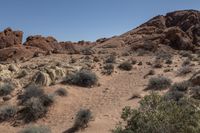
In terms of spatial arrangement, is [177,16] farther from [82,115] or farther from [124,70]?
[82,115]

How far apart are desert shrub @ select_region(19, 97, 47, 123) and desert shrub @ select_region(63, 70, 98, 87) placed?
4853 millimetres

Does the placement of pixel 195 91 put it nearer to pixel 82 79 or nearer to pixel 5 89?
pixel 82 79

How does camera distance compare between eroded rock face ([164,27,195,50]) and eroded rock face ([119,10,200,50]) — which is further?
eroded rock face ([119,10,200,50])

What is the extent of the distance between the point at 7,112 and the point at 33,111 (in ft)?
4.52

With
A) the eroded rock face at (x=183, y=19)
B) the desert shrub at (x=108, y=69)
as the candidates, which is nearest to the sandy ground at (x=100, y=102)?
the desert shrub at (x=108, y=69)

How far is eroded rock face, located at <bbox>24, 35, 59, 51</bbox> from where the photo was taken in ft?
166

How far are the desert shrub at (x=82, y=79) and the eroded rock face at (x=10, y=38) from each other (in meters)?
26.3

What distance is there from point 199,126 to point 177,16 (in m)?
54.3

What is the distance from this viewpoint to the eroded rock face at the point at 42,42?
50.5m

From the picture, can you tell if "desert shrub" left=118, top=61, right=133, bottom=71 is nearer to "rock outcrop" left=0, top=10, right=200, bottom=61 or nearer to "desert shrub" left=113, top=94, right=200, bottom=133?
"rock outcrop" left=0, top=10, right=200, bottom=61

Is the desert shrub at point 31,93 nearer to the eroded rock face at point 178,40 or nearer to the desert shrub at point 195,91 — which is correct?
the desert shrub at point 195,91

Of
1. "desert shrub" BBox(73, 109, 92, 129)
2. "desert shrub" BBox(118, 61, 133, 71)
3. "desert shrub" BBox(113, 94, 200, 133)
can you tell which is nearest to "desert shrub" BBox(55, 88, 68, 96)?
"desert shrub" BBox(73, 109, 92, 129)

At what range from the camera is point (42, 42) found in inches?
2035

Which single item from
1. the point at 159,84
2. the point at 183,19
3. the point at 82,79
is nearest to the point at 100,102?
the point at 82,79
